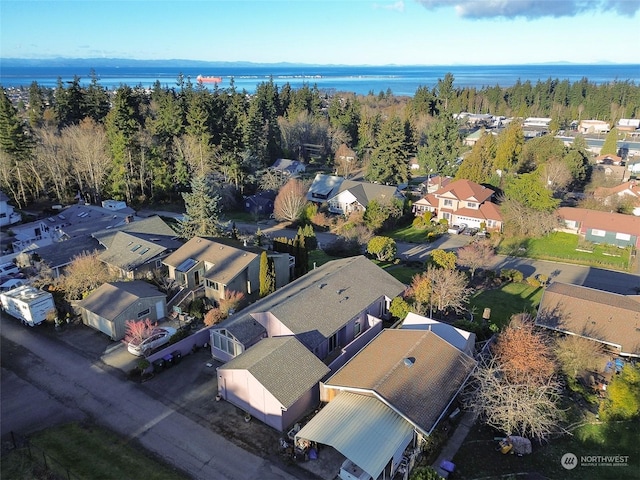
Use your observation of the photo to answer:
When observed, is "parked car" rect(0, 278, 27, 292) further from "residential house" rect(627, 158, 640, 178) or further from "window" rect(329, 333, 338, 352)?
"residential house" rect(627, 158, 640, 178)

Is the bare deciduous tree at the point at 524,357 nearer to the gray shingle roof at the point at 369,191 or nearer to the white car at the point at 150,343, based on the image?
the white car at the point at 150,343

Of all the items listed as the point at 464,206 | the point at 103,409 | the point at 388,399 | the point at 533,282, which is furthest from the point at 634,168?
the point at 103,409

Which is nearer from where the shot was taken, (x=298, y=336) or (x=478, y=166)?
(x=298, y=336)

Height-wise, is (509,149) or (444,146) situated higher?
A: (509,149)

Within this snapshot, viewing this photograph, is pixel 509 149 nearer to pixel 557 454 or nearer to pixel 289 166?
pixel 289 166

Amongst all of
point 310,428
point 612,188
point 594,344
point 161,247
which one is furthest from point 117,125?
point 612,188

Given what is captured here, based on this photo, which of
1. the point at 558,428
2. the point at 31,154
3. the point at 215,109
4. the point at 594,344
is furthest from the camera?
the point at 215,109

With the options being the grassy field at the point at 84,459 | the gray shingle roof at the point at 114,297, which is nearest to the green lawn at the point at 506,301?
the grassy field at the point at 84,459

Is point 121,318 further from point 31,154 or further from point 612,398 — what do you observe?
point 31,154
